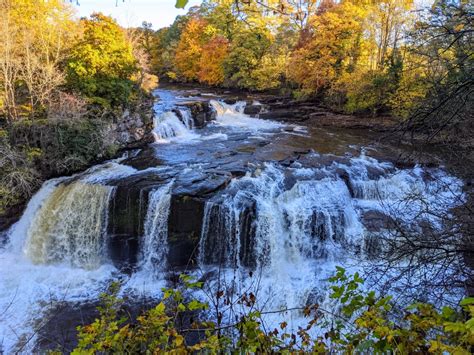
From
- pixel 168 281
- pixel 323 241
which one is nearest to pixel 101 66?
pixel 168 281

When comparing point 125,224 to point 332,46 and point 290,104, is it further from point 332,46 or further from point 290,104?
point 332,46

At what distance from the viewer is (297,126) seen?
17797mm

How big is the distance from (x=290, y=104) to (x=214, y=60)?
12.2 meters

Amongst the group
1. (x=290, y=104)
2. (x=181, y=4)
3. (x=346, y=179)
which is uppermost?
(x=181, y=4)

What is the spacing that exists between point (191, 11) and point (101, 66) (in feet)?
102

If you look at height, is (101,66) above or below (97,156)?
above

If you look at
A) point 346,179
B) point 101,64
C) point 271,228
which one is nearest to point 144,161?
point 101,64

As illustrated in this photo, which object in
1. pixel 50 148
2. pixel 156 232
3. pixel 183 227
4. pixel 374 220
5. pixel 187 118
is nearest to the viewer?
pixel 183 227

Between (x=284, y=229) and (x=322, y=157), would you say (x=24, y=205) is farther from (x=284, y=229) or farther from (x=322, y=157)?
(x=322, y=157)

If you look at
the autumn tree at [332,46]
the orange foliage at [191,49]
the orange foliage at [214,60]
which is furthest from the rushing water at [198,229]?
the orange foliage at [191,49]

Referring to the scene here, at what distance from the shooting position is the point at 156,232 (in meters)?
8.99

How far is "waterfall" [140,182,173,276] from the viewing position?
29.1 feet

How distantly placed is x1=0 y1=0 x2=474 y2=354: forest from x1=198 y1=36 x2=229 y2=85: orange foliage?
3.96 meters

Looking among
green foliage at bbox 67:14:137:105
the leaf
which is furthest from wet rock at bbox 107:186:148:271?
the leaf
